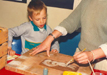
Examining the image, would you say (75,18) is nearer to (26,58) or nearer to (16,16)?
(26,58)

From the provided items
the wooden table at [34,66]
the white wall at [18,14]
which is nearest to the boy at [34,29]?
the white wall at [18,14]

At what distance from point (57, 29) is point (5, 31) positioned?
1.67ft

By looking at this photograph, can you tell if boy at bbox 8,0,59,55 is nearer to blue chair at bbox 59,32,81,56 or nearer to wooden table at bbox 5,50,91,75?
blue chair at bbox 59,32,81,56

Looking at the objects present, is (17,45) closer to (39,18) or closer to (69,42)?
(39,18)

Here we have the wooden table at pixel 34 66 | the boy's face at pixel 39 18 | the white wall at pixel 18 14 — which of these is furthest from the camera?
the white wall at pixel 18 14

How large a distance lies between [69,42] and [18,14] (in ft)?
3.21

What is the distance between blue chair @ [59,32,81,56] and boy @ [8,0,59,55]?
3.4 inches

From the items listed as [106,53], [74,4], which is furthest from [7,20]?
[106,53]

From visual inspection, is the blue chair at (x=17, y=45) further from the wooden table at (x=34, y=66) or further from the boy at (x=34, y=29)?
the wooden table at (x=34, y=66)

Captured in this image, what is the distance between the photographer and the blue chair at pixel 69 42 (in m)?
1.71

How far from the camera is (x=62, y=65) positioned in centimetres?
110

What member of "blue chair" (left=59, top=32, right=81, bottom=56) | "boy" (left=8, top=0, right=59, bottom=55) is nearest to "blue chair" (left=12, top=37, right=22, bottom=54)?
"boy" (left=8, top=0, right=59, bottom=55)

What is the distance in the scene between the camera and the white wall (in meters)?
1.99

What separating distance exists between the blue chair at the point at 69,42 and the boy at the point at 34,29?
0.09 m
